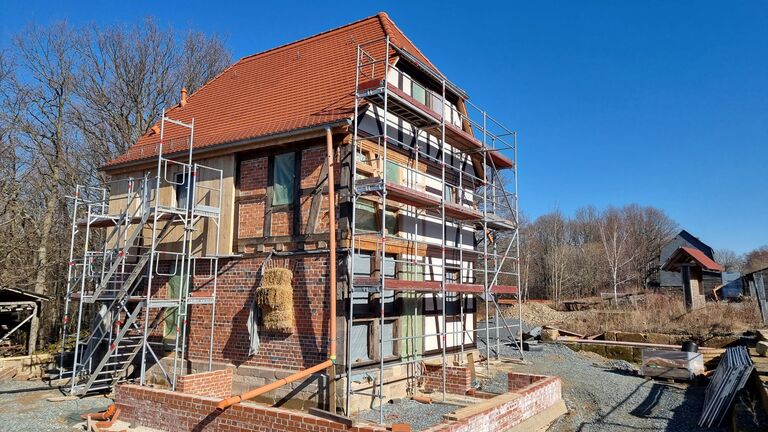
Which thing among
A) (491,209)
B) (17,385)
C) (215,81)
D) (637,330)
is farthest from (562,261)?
(17,385)

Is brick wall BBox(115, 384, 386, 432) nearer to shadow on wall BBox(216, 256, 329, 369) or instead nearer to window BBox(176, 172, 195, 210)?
shadow on wall BBox(216, 256, 329, 369)

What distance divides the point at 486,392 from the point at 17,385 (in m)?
11.8

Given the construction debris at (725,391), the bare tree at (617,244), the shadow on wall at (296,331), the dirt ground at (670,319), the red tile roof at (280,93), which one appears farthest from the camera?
the bare tree at (617,244)

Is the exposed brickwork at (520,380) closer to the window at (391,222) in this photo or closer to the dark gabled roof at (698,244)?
the window at (391,222)

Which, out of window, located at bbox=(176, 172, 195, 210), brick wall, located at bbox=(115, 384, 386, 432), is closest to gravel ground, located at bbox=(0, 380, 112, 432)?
brick wall, located at bbox=(115, 384, 386, 432)

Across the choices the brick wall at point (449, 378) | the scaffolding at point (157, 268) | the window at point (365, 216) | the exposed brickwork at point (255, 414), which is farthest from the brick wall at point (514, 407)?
the scaffolding at point (157, 268)

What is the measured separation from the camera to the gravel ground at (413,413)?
30.3 feet

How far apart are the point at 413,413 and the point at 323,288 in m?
3.01

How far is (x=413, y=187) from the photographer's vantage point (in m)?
12.5

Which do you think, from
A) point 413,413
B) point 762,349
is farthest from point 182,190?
point 762,349

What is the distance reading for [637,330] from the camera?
70.2 ft

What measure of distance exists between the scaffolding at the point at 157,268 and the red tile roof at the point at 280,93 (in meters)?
0.83

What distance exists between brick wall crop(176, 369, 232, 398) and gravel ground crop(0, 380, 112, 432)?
1.93m

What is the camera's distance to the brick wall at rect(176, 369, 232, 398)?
9992 millimetres
